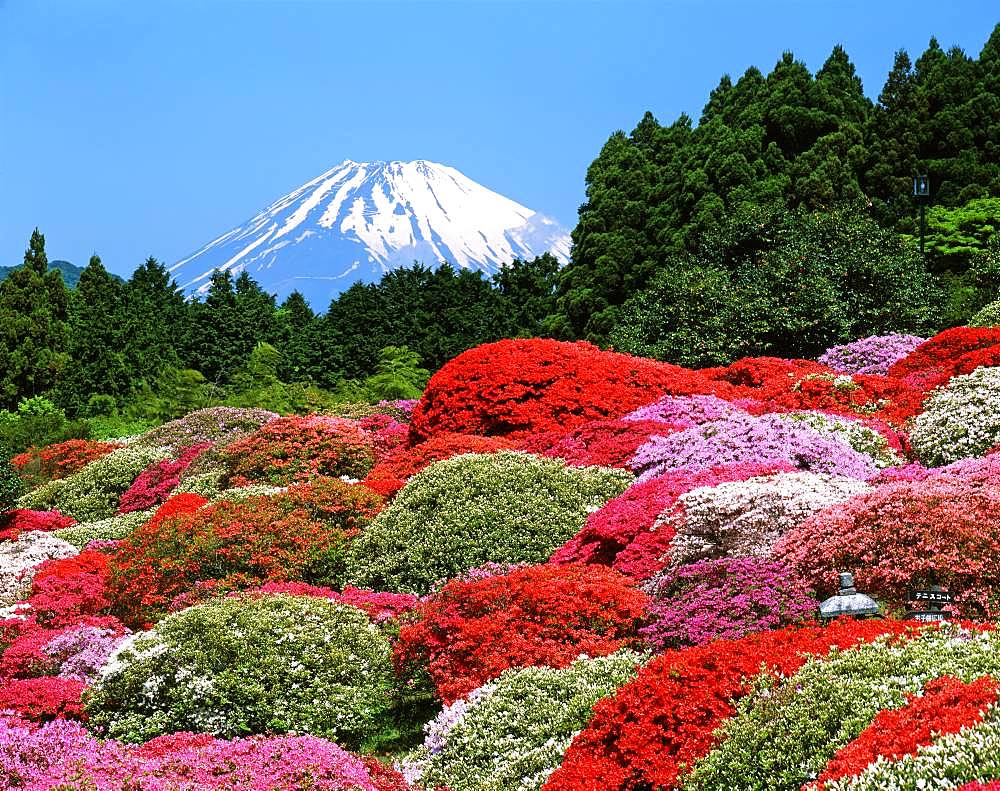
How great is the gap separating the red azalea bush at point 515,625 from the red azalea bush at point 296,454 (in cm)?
766

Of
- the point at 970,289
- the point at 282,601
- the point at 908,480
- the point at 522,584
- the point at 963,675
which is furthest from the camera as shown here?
the point at 970,289

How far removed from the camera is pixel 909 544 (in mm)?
8055

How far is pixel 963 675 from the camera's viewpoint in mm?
5738

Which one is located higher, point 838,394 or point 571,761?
point 838,394

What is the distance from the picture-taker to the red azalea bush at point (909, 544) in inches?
303

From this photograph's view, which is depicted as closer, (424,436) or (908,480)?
(908,480)

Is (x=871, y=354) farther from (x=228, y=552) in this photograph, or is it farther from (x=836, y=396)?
(x=228, y=552)

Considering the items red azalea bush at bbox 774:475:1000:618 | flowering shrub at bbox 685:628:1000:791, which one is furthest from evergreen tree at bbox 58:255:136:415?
flowering shrub at bbox 685:628:1000:791

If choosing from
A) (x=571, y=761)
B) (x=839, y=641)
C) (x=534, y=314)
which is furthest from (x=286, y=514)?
(x=534, y=314)

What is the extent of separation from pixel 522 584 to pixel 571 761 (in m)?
2.46

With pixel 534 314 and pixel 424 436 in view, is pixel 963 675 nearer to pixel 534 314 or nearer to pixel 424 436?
pixel 424 436

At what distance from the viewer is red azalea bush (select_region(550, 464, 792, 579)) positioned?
32.7 ft

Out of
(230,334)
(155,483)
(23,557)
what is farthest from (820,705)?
(230,334)

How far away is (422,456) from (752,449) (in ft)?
16.9
